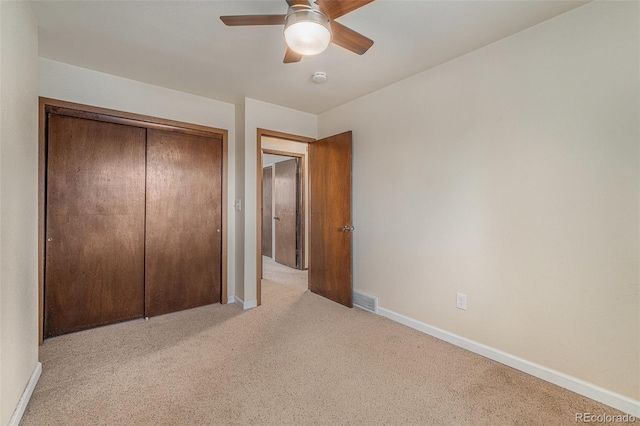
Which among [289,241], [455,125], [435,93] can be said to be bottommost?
[289,241]

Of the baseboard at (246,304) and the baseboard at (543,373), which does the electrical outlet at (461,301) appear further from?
the baseboard at (246,304)

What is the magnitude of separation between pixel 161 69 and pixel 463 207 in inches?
115

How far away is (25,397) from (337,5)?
9.20ft

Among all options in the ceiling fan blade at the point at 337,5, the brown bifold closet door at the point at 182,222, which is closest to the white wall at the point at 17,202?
the brown bifold closet door at the point at 182,222

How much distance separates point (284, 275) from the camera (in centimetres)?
478

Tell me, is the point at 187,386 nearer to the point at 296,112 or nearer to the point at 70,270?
the point at 70,270

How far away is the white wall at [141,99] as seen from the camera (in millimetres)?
2436

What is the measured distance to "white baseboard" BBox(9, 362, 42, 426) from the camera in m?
1.47

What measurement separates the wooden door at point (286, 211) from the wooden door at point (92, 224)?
106 inches

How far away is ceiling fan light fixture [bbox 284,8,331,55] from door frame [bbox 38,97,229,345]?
2075 millimetres

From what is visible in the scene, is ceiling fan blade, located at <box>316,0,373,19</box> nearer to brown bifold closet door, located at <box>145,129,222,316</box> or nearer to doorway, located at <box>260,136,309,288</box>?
brown bifold closet door, located at <box>145,129,222,316</box>

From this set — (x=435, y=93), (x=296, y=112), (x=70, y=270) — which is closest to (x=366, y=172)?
(x=435, y=93)

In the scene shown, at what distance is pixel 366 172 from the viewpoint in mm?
3172

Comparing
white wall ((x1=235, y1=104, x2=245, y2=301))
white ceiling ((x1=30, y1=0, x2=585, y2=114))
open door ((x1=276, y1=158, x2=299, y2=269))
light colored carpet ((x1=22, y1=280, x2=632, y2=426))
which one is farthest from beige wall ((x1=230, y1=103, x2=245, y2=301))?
open door ((x1=276, y1=158, x2=299, y2=269))
